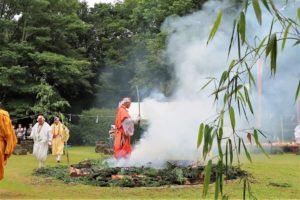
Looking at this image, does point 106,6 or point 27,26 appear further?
point 106,6

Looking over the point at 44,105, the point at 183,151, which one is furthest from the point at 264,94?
the point at 44,105

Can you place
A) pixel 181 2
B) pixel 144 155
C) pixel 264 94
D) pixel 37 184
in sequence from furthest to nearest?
pixel 181 2 < pixel 264 94 < pixel 144 155 < pixel 37 184

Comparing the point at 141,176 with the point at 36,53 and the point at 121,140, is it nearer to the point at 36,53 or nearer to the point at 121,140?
the point at 121,140

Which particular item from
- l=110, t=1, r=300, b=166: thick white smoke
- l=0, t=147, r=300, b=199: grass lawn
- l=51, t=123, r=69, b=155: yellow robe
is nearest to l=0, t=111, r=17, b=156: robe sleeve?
l=0, t=147, r=300, b=199: grass lawn

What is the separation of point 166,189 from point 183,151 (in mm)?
4799

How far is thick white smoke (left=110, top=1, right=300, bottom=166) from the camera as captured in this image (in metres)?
14.3

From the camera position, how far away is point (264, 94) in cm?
2038

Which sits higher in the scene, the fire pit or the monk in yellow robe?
the monk in yellow robe

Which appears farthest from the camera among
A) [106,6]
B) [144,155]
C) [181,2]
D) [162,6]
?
[106,6]

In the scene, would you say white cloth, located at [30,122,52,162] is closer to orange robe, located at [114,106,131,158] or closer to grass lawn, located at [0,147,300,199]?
grass lawn, located at [0,147,300,199]

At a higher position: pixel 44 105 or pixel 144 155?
pixel 44 105

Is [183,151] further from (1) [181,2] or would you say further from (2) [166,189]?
(1) [181,2]

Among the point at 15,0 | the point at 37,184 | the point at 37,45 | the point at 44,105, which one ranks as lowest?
the point at 37,184

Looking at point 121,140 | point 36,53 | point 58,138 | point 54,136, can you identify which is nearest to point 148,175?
point 121,140
